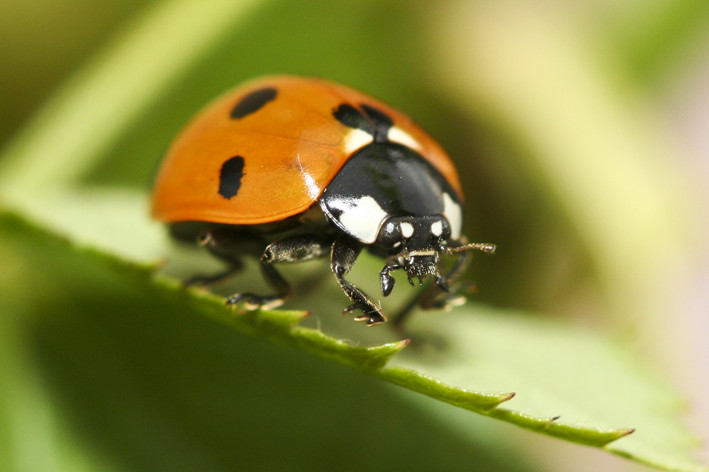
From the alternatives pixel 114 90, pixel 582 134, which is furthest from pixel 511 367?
pixel 114 90

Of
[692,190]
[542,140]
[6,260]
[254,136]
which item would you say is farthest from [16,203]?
[692,190]

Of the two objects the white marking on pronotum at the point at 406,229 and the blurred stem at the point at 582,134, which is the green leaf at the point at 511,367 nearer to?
the white marking on pronotum at the point at 406,229

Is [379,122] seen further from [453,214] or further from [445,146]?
[445,146]

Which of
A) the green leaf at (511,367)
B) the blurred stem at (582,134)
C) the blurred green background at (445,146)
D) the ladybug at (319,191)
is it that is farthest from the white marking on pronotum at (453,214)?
the blurred stem at (582,134)

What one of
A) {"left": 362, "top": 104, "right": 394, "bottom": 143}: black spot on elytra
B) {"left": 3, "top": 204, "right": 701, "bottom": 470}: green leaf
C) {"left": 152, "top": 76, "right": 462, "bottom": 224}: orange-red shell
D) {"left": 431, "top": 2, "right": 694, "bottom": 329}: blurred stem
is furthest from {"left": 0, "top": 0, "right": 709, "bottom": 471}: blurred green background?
{"left": 362, "top": 104, "right": 394, "bottom": 143}: black spot on elytra

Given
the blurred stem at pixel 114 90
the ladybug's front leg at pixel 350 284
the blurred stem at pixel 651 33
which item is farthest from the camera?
the blurred stem at pixel 651 33

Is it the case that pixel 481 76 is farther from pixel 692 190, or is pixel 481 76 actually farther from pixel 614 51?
pixel 692 190

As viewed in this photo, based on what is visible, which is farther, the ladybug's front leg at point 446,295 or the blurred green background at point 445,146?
the blurred green background at point 445,146

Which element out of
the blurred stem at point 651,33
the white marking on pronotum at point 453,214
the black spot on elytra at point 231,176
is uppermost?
the blurred stem at point 651,33
